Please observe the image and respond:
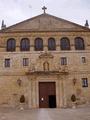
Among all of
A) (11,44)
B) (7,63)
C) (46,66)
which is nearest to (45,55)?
(46,66)

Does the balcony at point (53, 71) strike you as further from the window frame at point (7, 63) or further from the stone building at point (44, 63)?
the window frame at point (7, 63)

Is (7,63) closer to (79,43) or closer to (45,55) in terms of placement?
(45,55)

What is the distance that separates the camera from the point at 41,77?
110 feet

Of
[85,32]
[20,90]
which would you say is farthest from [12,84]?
[85,32]

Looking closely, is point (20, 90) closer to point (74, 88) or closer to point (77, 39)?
point (74, 88)

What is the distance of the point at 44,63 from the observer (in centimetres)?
3409

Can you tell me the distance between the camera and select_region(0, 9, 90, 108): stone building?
1287 inches

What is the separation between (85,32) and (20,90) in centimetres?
1088

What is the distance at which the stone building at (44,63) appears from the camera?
32688 millimetres

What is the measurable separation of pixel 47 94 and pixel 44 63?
12.4 ft

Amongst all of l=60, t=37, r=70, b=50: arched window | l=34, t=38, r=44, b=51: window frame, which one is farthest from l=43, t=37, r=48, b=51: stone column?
l=60, t=37, r=70, b=50: arched window

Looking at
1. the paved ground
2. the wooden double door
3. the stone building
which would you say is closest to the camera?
the paved ground

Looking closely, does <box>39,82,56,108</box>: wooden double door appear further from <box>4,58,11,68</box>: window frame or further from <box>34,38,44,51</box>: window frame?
<box>4,58,11,68</box>: window frame

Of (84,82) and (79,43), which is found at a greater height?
(79,43)
